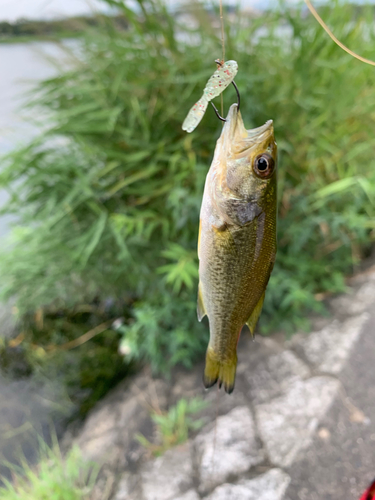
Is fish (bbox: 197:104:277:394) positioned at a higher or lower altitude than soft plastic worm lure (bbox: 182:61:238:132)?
lower

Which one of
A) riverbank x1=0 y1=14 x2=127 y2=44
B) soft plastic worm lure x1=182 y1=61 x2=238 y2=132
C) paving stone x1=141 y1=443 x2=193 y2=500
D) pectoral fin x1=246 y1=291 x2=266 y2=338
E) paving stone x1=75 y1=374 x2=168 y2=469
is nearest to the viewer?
soft plastic worm lure x1=182 y1=61 x2=238 y2=132

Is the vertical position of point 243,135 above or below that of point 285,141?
above

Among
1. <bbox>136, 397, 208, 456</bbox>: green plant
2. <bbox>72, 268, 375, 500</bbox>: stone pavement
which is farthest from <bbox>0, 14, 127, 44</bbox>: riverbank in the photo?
<bbox>136, 397, 208, 456</bbox>: green plant

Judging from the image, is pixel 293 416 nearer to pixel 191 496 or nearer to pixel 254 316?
pixel 191 496

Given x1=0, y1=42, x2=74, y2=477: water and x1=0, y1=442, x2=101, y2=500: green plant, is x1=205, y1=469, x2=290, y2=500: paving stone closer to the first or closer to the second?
x1=0, y1=442, x2=101, y2=500: green plant

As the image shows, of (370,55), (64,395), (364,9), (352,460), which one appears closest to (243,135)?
(352,460)

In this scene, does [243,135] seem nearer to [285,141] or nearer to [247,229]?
[247,229]
